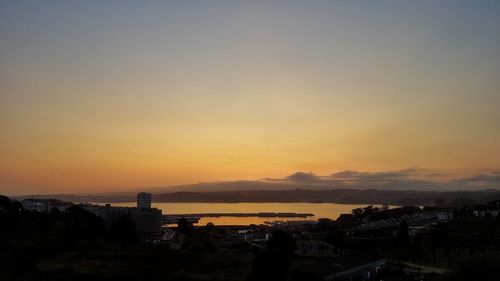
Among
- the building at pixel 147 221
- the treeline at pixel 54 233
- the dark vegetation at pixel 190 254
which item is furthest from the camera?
the building at pixel 147 221

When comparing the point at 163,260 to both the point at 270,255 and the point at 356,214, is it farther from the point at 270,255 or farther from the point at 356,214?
the point at 356,214

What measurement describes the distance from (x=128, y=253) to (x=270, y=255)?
540 inches

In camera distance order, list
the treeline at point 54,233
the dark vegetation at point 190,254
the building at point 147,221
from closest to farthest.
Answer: the dark vegetation at point 190,254 → the treeline at point 54,233 → the building at point 147,221

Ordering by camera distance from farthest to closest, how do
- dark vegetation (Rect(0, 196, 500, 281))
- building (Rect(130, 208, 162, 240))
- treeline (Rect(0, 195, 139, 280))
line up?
building (Rect(130, 208, 162, 240)) → treeline (Rect(0, 195, 139, 280)) → dark vegetation (Rect(0, 196, 500, 281))

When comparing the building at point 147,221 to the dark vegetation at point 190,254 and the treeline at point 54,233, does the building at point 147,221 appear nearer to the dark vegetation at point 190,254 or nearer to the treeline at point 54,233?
the treeline at point 54,233

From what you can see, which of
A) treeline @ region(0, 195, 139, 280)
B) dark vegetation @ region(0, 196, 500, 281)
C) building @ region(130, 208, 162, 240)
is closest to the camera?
dark vegetation @ region(0, 196, 500, 281)

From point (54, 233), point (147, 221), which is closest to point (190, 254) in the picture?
point (54, 233)

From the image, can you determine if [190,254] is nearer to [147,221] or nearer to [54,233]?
[54,233]

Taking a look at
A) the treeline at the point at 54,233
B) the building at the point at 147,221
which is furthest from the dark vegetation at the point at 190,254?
the building at the point at 147,221

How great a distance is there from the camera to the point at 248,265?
24641 millimetres

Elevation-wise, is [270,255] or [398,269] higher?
[270,255]

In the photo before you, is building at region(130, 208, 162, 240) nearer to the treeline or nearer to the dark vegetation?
the treeline

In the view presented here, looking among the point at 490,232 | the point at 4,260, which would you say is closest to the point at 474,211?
the point at 490,232

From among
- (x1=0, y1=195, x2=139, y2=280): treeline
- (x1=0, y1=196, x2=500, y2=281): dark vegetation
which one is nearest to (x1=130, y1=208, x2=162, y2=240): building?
(x1=0, y1=195, x2=139, y2=280): treeline
